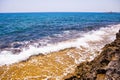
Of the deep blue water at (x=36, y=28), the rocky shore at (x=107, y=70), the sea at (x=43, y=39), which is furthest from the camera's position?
the deep blue water at (x=36, y=28)

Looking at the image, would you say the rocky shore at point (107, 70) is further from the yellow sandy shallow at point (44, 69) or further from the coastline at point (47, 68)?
the yellow sandy shallow at point (44, 69)

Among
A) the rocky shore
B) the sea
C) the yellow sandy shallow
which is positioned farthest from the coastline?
the rocky shore

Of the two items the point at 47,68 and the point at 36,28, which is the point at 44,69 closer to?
the point at 47,68

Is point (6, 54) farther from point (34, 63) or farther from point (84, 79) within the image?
point (84, 79)

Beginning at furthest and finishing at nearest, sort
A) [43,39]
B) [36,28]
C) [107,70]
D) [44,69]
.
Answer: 1. [36,28]
2. [43,39]
3. [44,69]
4. [107,70]

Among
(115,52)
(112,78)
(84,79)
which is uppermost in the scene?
(115,52)

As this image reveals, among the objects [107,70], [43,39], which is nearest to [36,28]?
[43,39]

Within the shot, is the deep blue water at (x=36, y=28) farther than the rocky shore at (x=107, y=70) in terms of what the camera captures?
Yes

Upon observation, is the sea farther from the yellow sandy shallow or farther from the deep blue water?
the yellow sandy shallow

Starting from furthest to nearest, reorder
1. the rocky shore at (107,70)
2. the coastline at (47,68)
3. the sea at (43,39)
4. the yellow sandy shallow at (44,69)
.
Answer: the sea at (43,39)
the coastline at (47,68)
the yellow sandy shallow at (44,69)
the rocky shore at (107,70)

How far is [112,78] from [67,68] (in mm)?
7064

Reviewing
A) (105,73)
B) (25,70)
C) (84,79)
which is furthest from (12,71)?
(105,73)

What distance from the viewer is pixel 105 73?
6973mm

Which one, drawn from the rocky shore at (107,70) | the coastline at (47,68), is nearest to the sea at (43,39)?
the coastline at (47,68)
